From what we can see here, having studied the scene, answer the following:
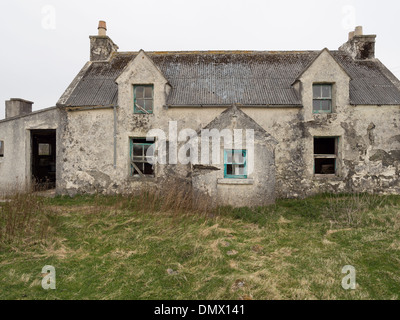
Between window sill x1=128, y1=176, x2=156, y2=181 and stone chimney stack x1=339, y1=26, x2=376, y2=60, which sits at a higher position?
stone chimney stack x1=339, y1=26, x2=376, y2=60

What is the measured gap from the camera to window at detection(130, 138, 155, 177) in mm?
11633

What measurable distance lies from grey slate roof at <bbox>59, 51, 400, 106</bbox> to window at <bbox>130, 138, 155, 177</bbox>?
221 centimetres

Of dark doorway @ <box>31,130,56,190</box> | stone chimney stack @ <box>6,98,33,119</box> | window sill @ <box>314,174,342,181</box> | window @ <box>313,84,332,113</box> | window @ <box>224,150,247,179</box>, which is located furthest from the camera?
stone chimney stack @ <box>6,98,33,119</box>

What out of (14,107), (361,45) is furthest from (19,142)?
(361,45)

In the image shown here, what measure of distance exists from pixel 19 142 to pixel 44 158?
94.9 inches

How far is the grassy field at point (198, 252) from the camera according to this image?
3.99 metres

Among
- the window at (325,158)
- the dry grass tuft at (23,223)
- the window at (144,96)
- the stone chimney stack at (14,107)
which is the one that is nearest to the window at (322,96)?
the window at (325,158)

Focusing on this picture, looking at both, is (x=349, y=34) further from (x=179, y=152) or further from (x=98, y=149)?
(x=98, y=149)

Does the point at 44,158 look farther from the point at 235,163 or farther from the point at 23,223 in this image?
the point at 235,163

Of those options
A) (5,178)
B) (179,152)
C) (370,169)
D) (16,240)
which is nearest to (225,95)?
(179,152)

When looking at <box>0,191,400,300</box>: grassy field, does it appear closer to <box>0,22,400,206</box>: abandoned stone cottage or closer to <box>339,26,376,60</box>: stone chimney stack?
<box>0,22,400,206</box>: abandoned stone cottage

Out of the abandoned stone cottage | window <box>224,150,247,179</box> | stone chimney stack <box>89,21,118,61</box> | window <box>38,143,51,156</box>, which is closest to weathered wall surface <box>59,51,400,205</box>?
the abandoned stone cottage
